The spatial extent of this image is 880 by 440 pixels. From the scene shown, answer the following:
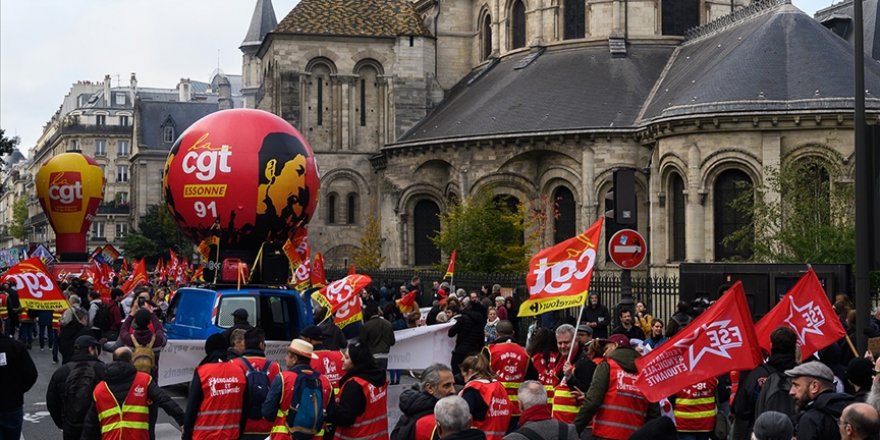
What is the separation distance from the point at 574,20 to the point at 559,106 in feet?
20.8

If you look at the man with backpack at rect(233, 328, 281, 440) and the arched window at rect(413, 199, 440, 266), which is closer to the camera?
the man with backpack at rect(233, 328, 281, 440)

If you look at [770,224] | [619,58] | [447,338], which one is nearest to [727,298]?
[447,338]

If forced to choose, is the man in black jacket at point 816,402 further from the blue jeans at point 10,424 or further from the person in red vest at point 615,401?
the blue jeans at point 10,424

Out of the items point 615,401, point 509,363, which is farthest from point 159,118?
point 615,401

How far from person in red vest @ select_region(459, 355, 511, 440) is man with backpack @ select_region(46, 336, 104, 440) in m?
3.12

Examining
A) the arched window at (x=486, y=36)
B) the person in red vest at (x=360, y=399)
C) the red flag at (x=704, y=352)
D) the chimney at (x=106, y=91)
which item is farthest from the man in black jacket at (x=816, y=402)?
the chimney at (x=106, y=91)

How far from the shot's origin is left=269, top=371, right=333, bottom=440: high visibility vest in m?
10.1

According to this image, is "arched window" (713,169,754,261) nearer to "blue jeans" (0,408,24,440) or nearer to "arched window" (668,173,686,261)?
"arched window" (668,173,686,261)

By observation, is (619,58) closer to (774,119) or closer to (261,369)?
(774,119)

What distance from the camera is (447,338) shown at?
1727 centimetres

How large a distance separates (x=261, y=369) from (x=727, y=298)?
3.71 meters

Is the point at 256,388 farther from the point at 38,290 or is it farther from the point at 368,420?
the point at 38,290

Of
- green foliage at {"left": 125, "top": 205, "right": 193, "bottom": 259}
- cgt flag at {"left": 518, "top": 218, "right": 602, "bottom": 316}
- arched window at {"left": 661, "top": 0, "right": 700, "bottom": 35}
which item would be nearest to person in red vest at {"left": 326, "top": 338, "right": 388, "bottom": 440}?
cgt flag at {"left": 518, "top": 218, "right": 602, "bottom": 316}

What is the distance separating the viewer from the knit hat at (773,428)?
7.23m
